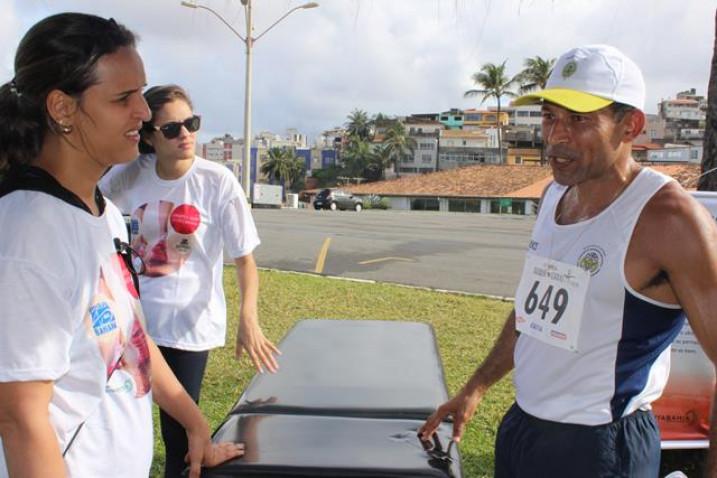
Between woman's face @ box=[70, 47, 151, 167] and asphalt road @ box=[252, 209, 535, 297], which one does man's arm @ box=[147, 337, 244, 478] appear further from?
asphalt road @ box=[252, 209, 535, 297]

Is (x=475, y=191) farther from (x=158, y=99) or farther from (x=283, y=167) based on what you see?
(x=158, y=99)

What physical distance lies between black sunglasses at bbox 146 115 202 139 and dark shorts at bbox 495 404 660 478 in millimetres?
1721

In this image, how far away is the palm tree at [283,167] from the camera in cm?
9206

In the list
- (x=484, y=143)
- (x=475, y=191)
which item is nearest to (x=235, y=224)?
(x=475, y=191)

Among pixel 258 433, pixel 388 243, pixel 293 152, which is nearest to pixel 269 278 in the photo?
pixel 388 243

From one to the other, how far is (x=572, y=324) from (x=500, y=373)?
0.57 metres

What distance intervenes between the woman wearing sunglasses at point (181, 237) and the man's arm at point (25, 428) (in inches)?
50.8

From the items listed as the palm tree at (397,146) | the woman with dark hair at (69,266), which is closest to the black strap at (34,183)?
the woman with dark hair at (69,266)

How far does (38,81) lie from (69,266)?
0.38 metres

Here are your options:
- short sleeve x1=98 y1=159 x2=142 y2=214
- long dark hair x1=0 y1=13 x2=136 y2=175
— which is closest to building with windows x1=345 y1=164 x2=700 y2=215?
short sleeve x1=98 y1=159 x2=142 y2=214

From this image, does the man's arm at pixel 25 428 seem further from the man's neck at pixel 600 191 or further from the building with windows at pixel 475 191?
the building with windows at pixel 475 191

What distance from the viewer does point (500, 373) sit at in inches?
87.4

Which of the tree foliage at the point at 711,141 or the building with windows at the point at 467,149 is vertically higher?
the building with windows at the point at 467,149

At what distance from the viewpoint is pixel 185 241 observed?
2549 mm
